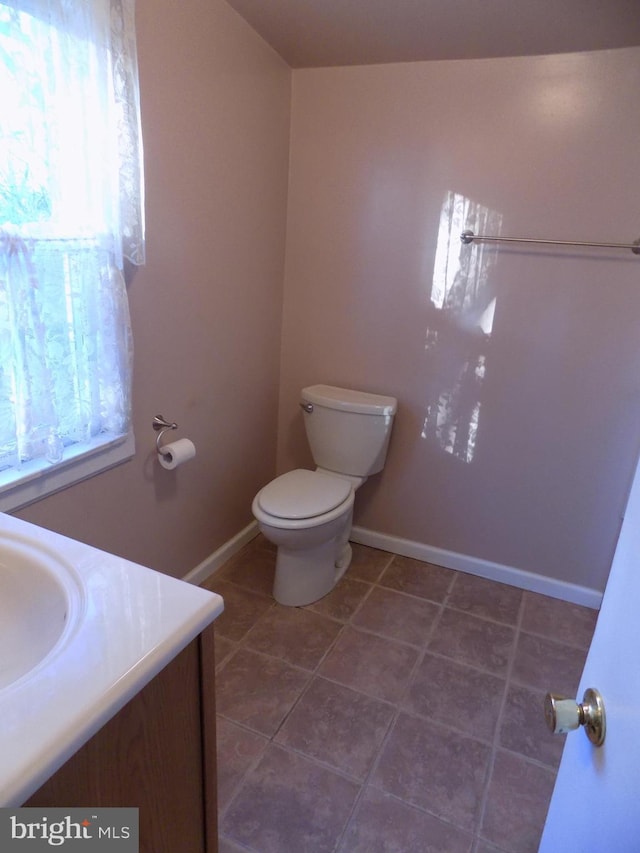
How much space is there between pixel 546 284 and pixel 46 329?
1.77 meters

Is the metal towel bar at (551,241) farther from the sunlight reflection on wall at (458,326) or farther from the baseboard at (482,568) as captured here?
the baseboard at (482,568)

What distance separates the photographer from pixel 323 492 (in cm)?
220

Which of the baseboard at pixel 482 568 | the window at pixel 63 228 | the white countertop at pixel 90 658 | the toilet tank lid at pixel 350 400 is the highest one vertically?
the window at pixel 63 228

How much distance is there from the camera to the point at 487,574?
8.18 feet

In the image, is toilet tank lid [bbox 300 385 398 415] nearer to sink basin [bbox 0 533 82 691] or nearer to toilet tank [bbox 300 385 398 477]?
toilet tank [bbox 300 385 398 477]

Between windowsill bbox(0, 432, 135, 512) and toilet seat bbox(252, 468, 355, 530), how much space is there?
0.56 meters

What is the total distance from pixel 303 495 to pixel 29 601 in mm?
1347

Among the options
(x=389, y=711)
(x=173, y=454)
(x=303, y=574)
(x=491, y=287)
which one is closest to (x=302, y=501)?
(x=303, y=574)

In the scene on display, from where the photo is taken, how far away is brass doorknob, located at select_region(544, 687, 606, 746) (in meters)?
0.65

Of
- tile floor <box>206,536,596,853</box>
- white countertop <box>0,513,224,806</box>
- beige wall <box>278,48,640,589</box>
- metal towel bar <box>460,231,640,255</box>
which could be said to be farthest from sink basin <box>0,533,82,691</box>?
metal towel bar <box>460,231,640,255</box>

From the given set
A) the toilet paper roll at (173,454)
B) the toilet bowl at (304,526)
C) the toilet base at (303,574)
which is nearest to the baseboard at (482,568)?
the toilet bowl at (304,526)

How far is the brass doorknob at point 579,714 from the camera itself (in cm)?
65

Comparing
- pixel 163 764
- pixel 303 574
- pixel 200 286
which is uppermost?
pixel 200 286

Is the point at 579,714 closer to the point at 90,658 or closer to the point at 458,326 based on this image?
the point at 90,658
